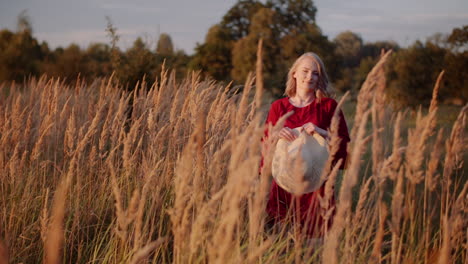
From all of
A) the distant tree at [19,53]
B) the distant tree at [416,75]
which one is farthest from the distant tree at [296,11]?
the distant tree at [19,53]

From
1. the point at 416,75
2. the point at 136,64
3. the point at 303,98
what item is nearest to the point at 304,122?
the point at 303,98

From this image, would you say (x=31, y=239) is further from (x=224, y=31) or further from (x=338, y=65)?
(x=224, y=31)

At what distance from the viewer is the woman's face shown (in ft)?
9.47

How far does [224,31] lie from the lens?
23.4m

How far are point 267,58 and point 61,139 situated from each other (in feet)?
51.2

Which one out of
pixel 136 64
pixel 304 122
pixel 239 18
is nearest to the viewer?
pixel 304 122

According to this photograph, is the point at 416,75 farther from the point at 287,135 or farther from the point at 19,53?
the point at 19,53

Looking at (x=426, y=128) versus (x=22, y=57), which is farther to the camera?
(x=22, y=57)

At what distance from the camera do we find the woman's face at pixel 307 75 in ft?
9.47

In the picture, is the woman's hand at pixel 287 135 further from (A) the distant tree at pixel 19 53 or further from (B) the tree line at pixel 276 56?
(A) the distant tree at pixel 19 53

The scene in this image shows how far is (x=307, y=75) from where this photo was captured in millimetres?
2879

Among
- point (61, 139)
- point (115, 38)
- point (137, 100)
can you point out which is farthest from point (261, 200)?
point (115, 38)

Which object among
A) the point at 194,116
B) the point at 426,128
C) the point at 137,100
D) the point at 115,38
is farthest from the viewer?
the point at 115,38

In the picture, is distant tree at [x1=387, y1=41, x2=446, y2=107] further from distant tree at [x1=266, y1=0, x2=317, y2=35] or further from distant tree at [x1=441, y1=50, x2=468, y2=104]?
distant tree at [x1=266, y1=0, x2=317, y2=35]
